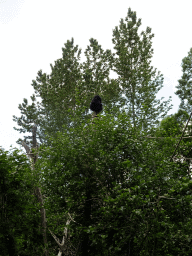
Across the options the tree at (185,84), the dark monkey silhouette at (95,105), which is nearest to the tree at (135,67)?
the tree at (185,84)

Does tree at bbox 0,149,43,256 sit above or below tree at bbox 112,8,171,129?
below

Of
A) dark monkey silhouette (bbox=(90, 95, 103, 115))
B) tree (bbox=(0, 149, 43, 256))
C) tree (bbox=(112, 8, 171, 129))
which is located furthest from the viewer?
tree (bbox=(112, 8, 171, 129))

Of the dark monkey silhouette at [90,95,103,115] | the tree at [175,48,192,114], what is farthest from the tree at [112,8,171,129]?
the dark monkey silhouette at [90,95,103,115]

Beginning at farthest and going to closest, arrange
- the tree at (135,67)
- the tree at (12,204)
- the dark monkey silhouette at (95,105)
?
the tree at (135,67), the dark monkey silhouette at (95,105), the tree at (12,204)

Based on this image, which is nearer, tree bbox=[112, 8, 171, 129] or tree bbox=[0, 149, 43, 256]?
tree bbox=[0, 149, 43, 256]

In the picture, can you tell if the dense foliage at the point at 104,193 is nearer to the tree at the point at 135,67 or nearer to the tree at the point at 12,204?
the tree at the point at 12,204

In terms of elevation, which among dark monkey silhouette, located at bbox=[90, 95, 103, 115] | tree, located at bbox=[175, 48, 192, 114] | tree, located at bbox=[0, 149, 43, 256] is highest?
tree, located at bbox=[175, 48, 192, 114]

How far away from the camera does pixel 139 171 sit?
471 centimetres

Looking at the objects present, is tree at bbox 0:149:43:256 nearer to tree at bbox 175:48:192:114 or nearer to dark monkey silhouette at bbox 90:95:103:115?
dark monkey silhouette at bbox 90:95:103:115

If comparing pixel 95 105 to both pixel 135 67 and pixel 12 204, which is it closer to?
pixel 12 204

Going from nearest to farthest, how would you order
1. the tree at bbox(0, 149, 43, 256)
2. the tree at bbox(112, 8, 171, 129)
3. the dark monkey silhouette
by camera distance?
the tree at bbox(0, 149, 43, 256)
the dark monkey silhouette
the tree at bbox(112, 8, 171, 129)

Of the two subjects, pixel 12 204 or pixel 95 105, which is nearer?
pixel 12 204

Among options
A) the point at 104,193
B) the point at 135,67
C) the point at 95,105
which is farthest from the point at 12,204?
the point at 135,67

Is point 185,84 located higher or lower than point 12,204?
higher
